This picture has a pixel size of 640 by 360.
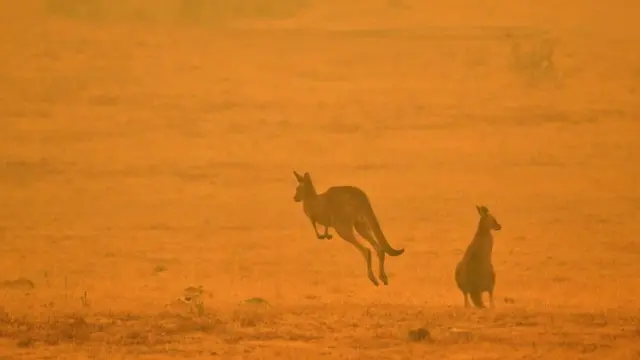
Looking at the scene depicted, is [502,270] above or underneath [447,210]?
underneath

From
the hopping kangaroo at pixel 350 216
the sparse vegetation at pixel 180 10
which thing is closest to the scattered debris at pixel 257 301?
the hopping kangaroo at pixel 350 216

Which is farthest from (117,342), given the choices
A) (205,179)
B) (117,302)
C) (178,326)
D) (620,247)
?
(205,179)

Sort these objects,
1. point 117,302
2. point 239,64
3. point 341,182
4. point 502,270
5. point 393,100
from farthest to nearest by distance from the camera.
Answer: point 239,64 → point 393,100 → point 341,182 → point 502,270 → point 117,302

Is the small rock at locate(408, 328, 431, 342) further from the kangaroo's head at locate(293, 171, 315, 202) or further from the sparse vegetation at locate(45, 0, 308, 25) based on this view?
the sparse vegetation at locate(45, 0, 308, 25)

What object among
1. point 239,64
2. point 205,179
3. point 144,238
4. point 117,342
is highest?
point 239,64

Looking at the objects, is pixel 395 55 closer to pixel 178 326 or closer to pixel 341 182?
pixel 341 182

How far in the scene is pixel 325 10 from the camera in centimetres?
3036

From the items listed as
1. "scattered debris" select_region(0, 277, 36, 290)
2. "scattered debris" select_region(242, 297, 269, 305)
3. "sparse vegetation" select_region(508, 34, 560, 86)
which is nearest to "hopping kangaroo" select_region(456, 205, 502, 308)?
"scattered debris" select_region(242, 297, 269, 305)

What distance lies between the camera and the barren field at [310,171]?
8750 mm

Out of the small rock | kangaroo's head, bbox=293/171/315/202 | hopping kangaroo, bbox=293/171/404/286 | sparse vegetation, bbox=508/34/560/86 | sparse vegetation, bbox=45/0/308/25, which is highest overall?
sparse vegetation, bbox=45/0/308/25

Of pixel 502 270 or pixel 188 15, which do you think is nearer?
pixel 502 270

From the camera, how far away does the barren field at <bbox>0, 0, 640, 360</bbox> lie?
8750 millimetres

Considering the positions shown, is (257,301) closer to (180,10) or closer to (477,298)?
(477,298)

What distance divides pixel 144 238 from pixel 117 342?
5639 mm
